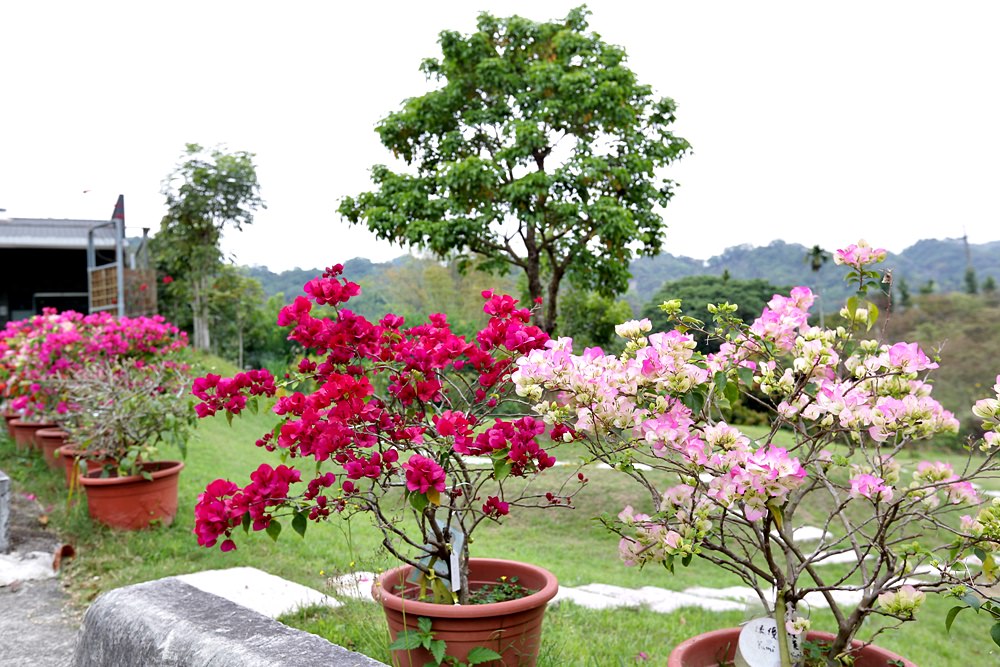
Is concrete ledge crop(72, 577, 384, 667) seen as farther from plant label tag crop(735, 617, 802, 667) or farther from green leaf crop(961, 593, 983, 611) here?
green leaf crop(961, 593, 983, 611)

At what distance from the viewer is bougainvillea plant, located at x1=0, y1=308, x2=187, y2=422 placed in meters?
5.40

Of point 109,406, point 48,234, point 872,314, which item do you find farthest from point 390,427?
point 48,234

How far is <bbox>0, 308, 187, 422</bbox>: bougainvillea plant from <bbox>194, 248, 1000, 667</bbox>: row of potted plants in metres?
4.03

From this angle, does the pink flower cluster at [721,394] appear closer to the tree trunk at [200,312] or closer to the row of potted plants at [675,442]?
the row of potted plants at [675,442]

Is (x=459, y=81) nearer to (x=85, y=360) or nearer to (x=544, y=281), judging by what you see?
(x=544, y=281)

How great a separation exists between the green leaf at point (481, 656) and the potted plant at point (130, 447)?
2649 mm

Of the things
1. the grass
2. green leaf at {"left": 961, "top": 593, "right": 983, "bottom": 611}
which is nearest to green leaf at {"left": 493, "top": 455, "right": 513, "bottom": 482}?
the grass

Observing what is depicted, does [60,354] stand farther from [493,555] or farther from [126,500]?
[493,555]

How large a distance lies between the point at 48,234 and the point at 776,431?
1545 cm

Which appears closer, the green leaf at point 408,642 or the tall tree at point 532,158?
the green leaf at point 408,642

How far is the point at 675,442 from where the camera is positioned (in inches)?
60.0

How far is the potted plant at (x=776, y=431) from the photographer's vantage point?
1432mm

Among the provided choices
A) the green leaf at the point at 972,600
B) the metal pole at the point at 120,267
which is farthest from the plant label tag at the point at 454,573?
the metal pole at the point at 120,267

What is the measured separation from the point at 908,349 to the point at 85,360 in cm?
525
